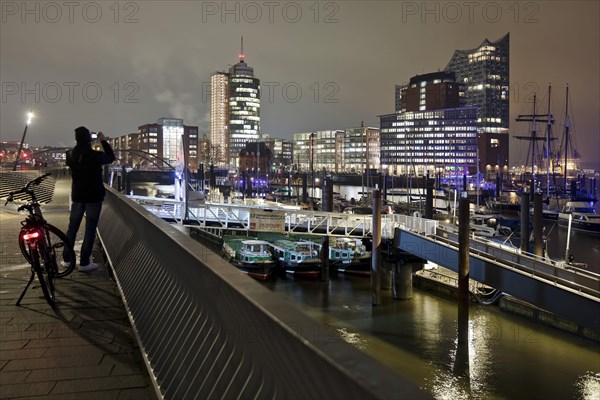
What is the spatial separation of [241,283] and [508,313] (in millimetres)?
27542

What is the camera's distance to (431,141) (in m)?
183

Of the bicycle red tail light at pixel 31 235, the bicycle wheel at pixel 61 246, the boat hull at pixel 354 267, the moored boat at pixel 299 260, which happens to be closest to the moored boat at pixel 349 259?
the boat hull at pixel 354 267

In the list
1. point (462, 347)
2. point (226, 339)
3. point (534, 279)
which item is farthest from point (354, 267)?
point (226, 339)

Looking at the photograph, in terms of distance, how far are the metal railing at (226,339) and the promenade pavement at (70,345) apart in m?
0.26

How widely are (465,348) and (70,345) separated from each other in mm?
19021

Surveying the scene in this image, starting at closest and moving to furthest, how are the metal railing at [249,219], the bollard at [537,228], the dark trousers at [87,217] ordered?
the dark trousers at [87,217]
the bollard at [537,228]
the metal railing at [249,219]

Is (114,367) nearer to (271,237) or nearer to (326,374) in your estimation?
(326,374)

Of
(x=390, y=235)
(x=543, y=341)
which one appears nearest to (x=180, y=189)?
(x=390, y=235)

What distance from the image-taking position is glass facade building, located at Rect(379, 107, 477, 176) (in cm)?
17562

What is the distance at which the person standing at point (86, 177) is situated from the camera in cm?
786

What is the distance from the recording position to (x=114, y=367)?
189 inches

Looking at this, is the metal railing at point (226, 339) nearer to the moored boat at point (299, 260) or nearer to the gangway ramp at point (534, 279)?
the gangway ramp at point (534, 279)

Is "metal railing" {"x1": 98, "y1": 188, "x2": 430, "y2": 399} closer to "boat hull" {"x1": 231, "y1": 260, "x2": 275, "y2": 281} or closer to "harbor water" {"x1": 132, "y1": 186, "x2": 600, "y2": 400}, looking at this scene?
"harbor water" {"x1": 132, "y1": 186, "x2": 600, "y2": 400}

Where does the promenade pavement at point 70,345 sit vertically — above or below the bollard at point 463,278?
above
